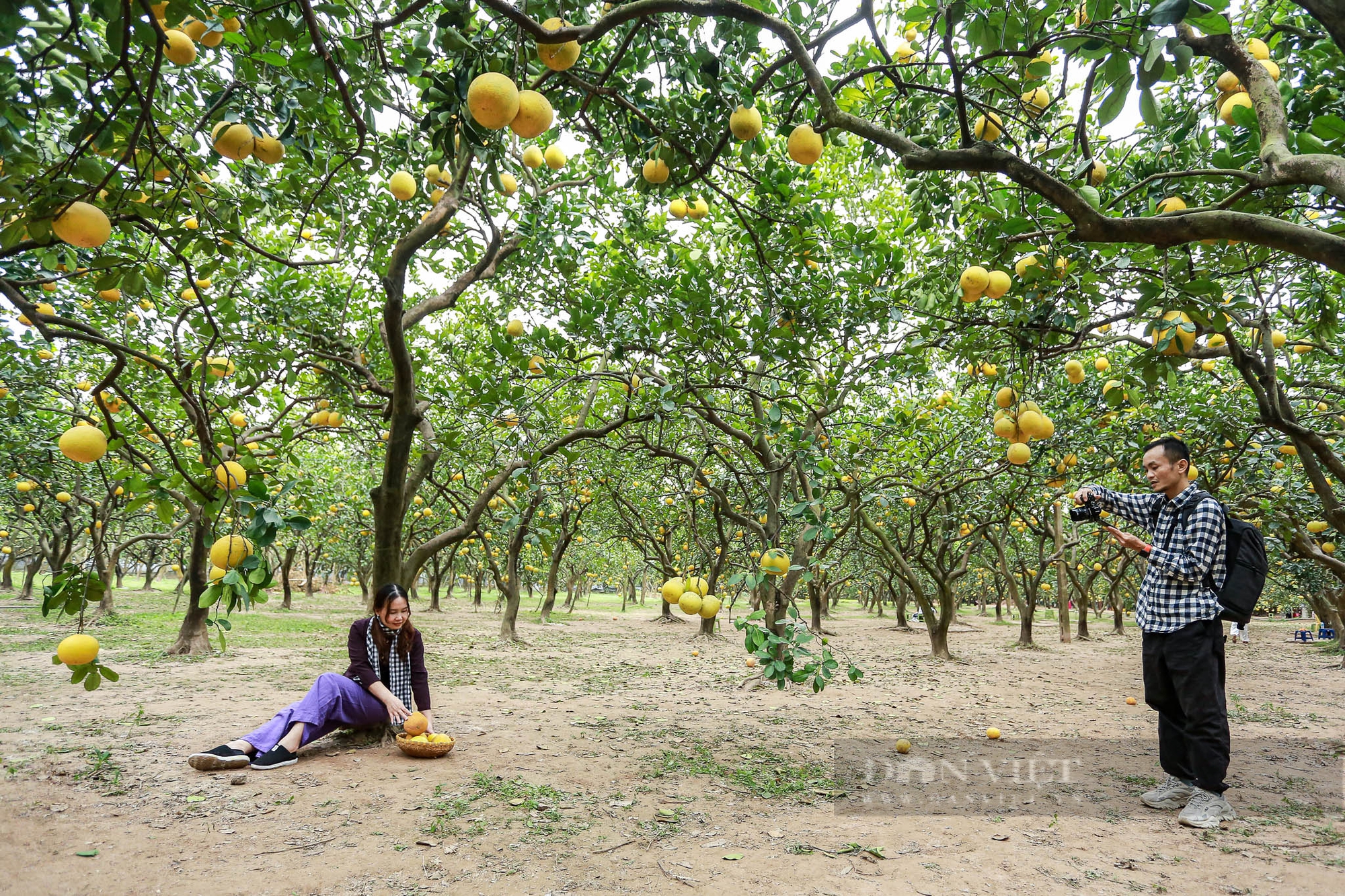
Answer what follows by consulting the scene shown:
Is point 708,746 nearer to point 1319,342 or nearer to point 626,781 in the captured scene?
point 626,781

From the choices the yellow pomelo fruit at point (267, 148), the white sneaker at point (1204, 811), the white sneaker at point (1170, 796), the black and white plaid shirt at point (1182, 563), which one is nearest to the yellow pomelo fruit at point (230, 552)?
the yellow pomelo fruit at point (267, 148)

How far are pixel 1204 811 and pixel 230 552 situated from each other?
480 centimetres

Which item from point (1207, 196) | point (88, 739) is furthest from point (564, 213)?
point (88, 739)

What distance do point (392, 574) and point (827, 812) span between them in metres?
3.42

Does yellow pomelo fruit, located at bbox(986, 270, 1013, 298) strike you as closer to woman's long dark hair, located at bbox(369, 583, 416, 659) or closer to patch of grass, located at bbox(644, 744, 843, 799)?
patch of grass, located at bbox(644, 744, 843, 799)

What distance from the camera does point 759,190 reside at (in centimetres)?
361

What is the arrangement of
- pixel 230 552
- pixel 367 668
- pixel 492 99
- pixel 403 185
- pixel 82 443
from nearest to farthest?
pixel 492 99, pixel 230 552, pixel 82 443, pixel 403 185, pixel 367 668

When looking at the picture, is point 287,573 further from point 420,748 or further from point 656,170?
point 656,170

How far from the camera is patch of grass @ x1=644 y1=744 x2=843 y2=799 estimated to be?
416 centimetres

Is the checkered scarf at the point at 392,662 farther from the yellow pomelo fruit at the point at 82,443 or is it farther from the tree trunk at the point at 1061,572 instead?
the tree trunk at the point at 1061,572

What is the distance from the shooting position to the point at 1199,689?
3557 mm

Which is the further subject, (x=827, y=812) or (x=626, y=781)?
(x=626, y=781)

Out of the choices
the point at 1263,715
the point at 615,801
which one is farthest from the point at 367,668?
the point at 1263,715

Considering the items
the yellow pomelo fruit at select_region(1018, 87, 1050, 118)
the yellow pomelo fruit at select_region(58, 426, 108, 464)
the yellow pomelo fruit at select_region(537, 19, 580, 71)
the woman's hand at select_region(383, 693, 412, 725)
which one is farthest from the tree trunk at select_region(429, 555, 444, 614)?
the yellow pomelo fruit at select_region(537, 19, 580, 71)
